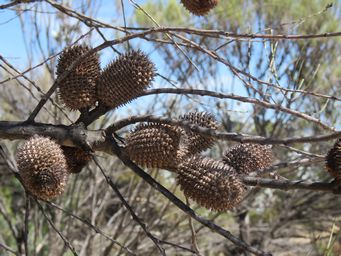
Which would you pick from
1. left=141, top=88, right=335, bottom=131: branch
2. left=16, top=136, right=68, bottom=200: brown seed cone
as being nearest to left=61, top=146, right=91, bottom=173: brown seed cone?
left=16, top=136, right=68, bottom=200: brown seed cone

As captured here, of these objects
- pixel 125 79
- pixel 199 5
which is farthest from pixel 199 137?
pixel 199 5

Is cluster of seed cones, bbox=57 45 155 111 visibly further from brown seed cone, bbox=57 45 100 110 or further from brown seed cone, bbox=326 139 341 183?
brown seed cone, bbox=326 139 341 183

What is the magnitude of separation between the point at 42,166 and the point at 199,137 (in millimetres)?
444

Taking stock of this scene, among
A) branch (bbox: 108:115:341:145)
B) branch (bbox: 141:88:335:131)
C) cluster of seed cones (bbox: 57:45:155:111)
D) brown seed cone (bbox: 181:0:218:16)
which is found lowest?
branch (bbox: 108:115:341:145)

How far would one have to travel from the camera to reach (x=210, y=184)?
137cm

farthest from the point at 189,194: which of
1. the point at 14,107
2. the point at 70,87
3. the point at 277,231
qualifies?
the point at 277,231

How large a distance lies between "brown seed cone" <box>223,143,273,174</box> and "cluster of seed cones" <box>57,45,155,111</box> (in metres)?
0.33

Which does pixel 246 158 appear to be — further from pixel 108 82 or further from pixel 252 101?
pixel 108 82

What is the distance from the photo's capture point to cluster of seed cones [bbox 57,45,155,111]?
1.53 metres

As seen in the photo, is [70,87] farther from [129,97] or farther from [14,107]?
[14,107]

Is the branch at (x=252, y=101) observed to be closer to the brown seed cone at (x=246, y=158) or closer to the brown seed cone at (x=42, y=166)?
the brown seed cone at (x=246, y=158)

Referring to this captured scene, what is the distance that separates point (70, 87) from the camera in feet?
5.18

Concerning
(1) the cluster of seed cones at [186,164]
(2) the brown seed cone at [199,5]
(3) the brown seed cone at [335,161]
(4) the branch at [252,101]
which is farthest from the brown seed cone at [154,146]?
(2) the brown seed cone at [199,5]

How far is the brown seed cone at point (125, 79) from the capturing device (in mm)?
1522
